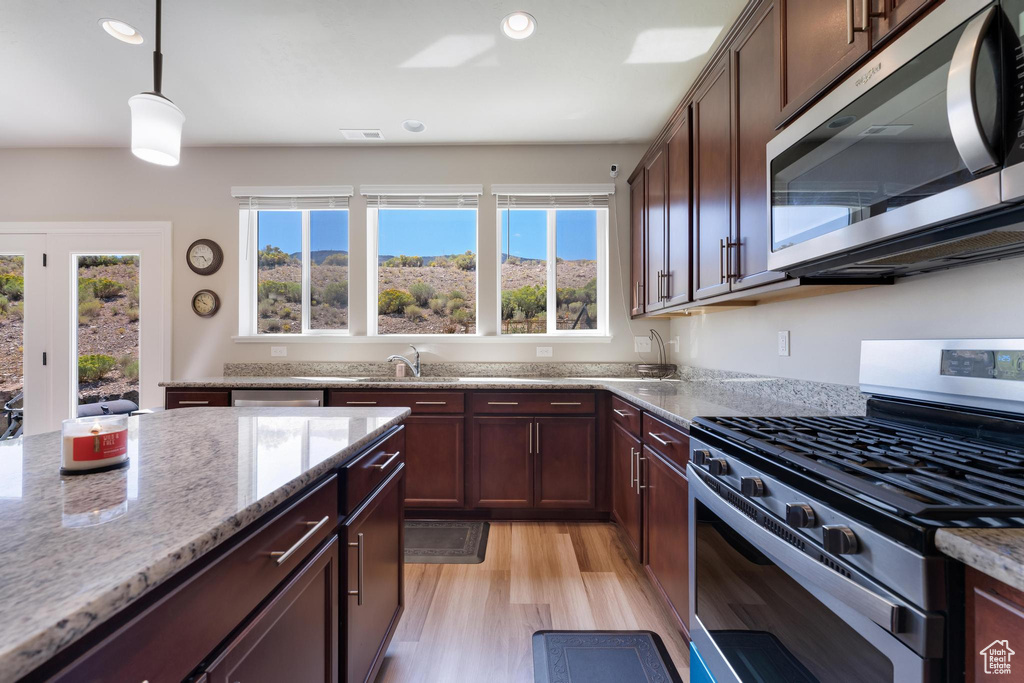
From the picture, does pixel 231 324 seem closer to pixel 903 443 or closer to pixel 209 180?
pixel 209 180

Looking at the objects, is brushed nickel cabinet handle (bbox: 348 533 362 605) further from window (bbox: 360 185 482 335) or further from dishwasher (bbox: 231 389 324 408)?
window (bbox: 360 185 482 335)

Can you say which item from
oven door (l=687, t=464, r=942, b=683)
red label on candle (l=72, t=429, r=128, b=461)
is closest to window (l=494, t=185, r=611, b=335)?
oven door (l=687, t=464, r=942, b=683)

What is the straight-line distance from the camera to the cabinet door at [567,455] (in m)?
2.76

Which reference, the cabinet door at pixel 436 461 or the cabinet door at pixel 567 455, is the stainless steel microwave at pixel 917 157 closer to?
the cabinet door at pixel 567 455

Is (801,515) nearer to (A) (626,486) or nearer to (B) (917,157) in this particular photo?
(B) (917,157)

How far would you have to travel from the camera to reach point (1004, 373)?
3.37 ft

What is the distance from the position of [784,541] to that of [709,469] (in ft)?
1.08

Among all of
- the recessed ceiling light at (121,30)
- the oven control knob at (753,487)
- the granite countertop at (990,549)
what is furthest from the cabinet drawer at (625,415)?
the recessed ceiling light at (121,30)

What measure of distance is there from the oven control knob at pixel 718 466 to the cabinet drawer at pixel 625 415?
0.88 meters

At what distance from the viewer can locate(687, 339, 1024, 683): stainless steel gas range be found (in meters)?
0.64

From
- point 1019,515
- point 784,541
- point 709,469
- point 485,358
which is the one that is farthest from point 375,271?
point 1019,515

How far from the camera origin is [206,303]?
345 centimetres

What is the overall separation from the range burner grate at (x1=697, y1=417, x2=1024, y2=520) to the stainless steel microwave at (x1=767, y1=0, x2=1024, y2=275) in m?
0.45

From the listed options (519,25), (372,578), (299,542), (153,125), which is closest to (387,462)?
(372,578)
